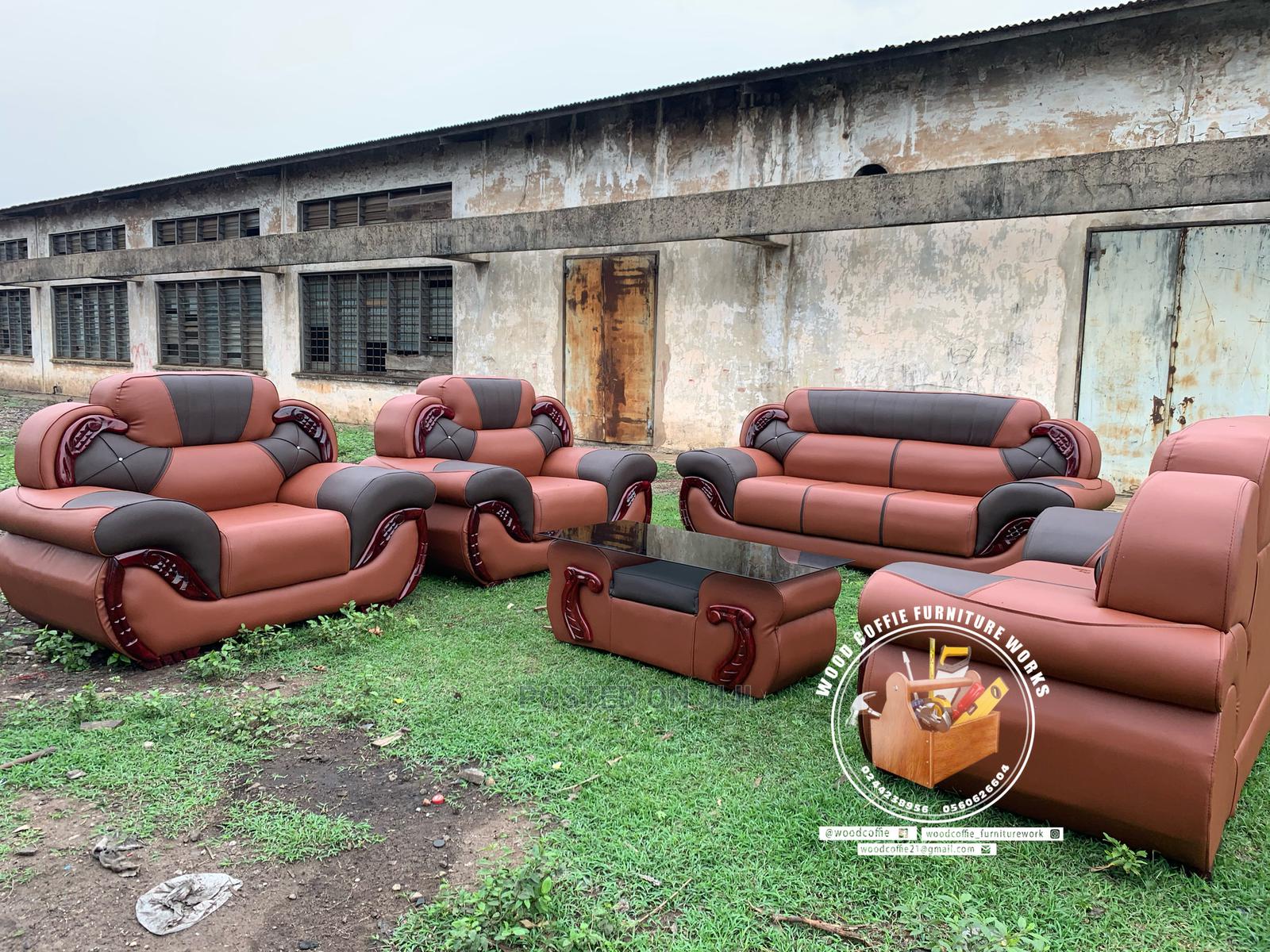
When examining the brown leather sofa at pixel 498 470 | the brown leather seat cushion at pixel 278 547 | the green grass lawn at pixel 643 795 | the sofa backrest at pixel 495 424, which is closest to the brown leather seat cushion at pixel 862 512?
the brown leather sofa at pixel 498 470

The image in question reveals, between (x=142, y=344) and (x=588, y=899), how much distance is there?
15735 mm

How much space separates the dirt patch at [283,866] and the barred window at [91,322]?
15414mm

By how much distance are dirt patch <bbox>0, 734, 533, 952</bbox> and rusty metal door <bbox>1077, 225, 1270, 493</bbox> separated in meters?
6.39

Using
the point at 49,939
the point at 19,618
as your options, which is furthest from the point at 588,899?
the point at 19,618

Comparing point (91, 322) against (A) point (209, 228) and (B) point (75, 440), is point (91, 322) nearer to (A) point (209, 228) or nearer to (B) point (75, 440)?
(A) point (209, 228)

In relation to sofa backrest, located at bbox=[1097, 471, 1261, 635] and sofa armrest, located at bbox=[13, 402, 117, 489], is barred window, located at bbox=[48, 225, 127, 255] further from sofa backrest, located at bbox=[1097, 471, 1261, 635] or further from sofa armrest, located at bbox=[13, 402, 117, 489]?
sofa backrest, located at bbox=[1097, 471, 1261, 635]

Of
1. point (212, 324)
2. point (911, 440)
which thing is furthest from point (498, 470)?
point (212, 324)

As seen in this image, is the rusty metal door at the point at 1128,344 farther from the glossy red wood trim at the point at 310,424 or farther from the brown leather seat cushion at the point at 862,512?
the glossy red wood trim at the point at 310,424

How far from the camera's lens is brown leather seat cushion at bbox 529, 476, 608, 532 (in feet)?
14.7

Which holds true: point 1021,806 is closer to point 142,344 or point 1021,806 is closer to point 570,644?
point 570,644

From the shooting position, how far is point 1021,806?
2.07 m

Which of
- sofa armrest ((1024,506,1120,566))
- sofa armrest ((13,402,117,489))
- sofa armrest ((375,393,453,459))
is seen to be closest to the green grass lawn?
sofa armrest ((1024,506,1120,566))

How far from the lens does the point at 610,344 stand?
9648mm

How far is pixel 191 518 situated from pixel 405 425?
165 centimetres
